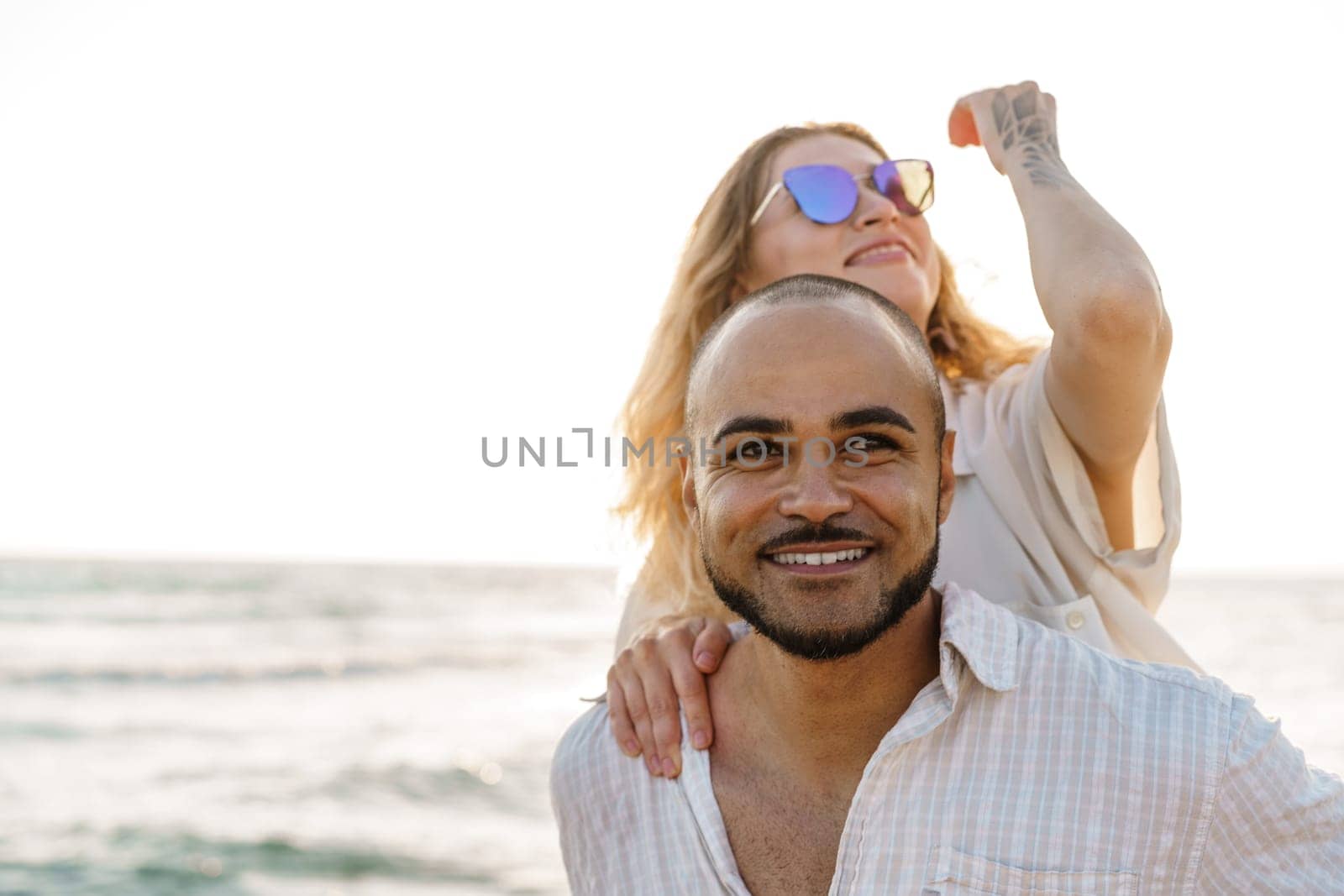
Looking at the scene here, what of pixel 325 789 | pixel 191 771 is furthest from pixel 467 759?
pixel 191 771

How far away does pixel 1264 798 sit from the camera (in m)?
2.22

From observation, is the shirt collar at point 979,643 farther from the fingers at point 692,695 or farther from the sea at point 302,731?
the sea at point 302,731

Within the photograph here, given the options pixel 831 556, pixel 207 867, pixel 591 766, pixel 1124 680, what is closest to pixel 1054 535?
pixel 1124 680

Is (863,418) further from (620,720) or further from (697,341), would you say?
(697,341)

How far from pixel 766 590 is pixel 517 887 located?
689 centimetres

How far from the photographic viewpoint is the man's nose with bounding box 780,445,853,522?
238 centimetres

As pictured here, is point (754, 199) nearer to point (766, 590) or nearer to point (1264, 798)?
point (766, 590)

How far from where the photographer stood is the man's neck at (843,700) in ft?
8.32

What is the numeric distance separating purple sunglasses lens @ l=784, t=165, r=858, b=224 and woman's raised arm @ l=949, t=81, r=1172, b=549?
0.48 m

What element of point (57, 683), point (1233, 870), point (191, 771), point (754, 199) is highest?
point (754, 199)

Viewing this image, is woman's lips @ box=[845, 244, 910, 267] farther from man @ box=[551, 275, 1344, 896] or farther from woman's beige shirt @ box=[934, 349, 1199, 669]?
man @ box=[551, 275, 1344, 896]

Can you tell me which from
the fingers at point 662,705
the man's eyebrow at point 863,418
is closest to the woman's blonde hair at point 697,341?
the fingers at point 662,705

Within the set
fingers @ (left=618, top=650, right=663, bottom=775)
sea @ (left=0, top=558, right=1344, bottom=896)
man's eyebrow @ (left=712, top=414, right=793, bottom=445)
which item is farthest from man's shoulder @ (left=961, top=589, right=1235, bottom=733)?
sea @ (left=0, top=558, right=1344, bottom=896)

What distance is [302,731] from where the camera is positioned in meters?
15.1
